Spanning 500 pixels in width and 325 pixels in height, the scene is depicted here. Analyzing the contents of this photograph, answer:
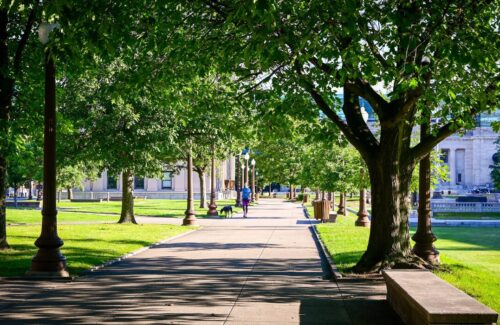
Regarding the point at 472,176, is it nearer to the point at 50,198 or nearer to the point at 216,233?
the point at 216,233

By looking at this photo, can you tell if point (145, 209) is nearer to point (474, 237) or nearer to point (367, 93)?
point (474, 237)

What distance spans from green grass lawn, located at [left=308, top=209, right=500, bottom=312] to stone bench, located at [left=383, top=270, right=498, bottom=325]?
1444mm

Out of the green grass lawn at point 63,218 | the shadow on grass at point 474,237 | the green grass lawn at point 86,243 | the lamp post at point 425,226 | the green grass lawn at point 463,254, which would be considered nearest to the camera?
the green grass lawn at point 463,254

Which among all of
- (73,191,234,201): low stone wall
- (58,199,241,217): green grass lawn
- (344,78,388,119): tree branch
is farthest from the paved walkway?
(73,191,234,201): low stone wall

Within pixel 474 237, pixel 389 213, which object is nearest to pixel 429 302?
pixel 389 213

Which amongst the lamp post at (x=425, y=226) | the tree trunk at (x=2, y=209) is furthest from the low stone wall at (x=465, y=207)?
the tree trunk at (x=2, y=209)

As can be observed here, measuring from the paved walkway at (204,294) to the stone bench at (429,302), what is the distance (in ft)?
1.62

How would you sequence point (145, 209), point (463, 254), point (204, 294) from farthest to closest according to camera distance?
point (145, 209) < point (463, 254) < point (204, 294)

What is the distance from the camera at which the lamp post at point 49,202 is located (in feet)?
41.5

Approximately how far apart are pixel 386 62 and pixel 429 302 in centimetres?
506

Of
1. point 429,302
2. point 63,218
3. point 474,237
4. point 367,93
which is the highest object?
point 367,93

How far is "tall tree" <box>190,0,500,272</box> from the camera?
402 inches

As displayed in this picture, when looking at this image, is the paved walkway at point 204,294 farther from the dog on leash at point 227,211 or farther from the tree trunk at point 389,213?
the dog on leash at point 227,211

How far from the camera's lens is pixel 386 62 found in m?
10.8
